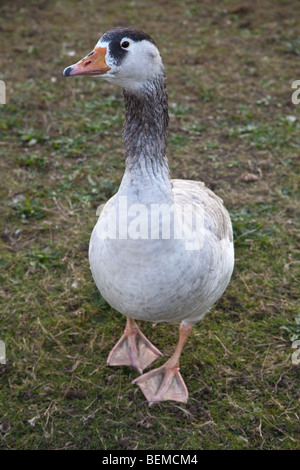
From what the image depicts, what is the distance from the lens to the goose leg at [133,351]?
362 centimetres

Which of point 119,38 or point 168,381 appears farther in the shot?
point 168,381

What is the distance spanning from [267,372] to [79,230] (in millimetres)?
2246

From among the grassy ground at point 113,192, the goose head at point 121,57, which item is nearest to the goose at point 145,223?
the goose head at point 121,57

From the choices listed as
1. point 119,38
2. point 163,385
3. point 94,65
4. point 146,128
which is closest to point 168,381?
point 163,385

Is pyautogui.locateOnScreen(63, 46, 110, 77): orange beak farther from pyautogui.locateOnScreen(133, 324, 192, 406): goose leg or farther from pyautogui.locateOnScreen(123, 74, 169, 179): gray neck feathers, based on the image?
pyautogui.locateOnScreen(133, 324, 192, 406): goose leg

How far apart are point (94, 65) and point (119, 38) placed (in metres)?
0.19

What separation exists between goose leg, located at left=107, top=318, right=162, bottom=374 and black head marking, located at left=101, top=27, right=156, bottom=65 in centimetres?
202

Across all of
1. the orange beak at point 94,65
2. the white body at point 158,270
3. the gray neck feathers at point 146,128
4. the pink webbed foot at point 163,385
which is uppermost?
the orange beak at point 94,65

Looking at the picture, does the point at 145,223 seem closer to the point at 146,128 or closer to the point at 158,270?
the point at 158,270

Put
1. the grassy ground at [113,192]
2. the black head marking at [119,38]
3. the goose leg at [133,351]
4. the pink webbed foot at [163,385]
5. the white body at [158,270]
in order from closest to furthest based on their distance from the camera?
the black head marking at [119,38], the white body at [158,270], the grassy ground at [113,192], the pink webbed foot at [163,385], the goose leg at [133,351]

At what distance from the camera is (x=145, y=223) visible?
255 cm

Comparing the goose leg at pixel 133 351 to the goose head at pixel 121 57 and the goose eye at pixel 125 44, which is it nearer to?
the goose head at pixel 121 57
